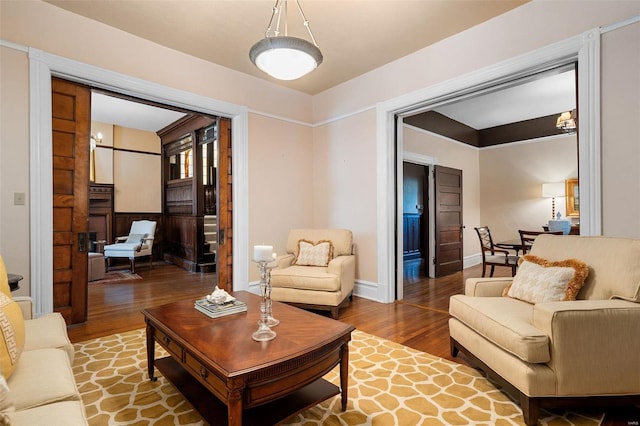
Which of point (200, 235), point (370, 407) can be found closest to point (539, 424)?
point (370, 407)

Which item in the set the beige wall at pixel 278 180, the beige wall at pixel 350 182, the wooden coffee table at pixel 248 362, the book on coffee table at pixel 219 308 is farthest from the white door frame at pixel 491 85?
the book on coffee table at pixel 219 308

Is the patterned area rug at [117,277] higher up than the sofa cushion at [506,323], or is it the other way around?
the sofa cushion at [506,323]

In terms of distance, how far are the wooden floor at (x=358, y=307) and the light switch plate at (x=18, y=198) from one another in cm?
123

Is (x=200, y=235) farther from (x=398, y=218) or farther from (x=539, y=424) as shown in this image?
(x=539, y=424)

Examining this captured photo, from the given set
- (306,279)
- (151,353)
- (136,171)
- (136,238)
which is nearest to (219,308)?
(151,353)

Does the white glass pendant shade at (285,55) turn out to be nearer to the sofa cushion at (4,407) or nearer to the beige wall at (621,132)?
the sofa cushion at (4,407)

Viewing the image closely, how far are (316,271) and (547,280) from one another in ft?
7.09

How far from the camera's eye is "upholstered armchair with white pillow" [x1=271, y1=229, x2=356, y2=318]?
11.3 feet

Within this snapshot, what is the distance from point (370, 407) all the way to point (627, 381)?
1.32 metres

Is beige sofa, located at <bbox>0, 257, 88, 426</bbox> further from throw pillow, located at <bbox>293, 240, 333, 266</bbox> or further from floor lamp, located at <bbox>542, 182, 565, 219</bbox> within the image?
floor lamp, located at <bbox>542, 182, 565, 219</bbox>

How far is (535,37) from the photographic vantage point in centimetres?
287

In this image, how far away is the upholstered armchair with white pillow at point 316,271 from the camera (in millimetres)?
3447

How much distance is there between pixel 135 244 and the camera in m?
6.00

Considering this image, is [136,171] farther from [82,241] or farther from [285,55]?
[285,55]
